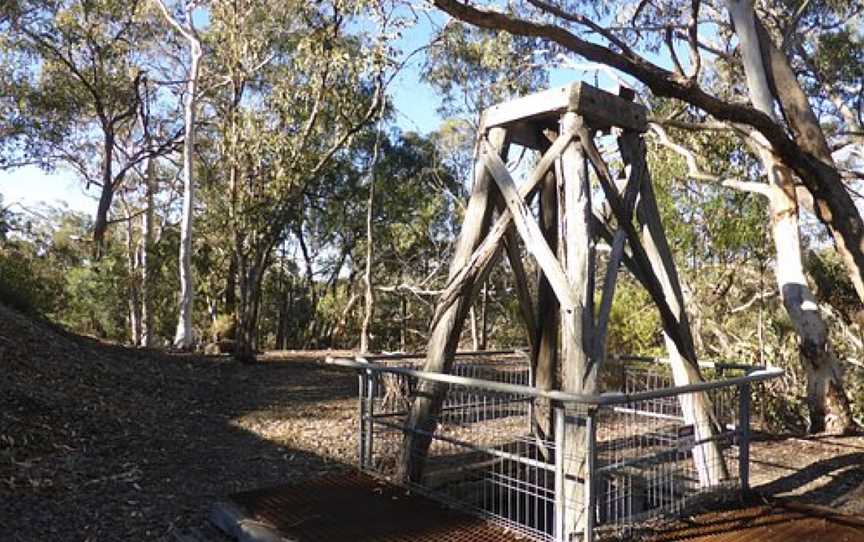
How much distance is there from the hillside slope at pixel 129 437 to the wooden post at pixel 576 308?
2.42 meters

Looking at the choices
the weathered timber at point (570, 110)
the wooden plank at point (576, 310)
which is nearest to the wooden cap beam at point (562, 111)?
the weathered timber at point (570, 110)

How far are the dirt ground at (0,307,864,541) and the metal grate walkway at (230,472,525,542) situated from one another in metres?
0.49

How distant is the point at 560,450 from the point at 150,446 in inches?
160

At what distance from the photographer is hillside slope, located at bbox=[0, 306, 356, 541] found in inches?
171

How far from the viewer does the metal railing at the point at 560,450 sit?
360 centimetres

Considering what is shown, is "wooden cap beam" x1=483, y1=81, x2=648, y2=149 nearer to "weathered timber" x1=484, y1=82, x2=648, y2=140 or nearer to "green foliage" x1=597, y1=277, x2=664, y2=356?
"weathered timber" x1=484, y1=82, x2=648, y2=140

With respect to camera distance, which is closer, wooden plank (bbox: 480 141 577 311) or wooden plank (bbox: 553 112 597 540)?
wooden plank (bbox: 553 112 597 540)

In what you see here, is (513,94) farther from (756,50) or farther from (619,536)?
(619,536)

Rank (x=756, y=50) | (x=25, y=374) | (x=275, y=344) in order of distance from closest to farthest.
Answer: (x=25, y=374) < (x=756, y=50) < (x=275, y=344)

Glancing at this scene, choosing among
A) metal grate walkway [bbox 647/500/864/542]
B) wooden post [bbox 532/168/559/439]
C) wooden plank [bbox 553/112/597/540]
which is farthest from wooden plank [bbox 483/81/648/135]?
metal grate walkway [bbox 647/500/864/542]

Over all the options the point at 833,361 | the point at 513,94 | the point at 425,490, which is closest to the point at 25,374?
the point at 425,490

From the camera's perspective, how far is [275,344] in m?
23.4

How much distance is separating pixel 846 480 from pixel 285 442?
195 inches

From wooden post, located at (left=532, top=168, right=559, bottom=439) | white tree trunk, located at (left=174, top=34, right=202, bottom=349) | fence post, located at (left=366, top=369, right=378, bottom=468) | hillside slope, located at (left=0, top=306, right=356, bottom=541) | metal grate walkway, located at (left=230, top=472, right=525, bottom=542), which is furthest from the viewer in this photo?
white tree trunk, located at (left=174, top=34, right=202, bottom=349)
